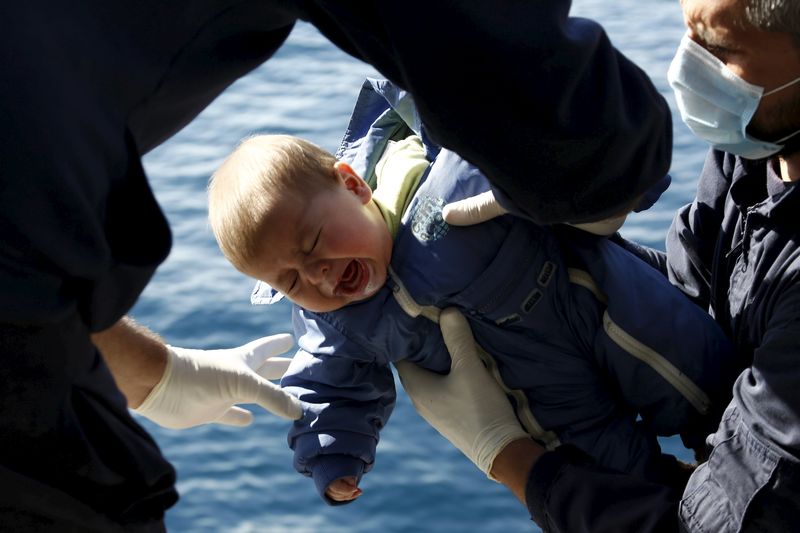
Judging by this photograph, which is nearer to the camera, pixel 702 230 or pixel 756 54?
pixel 756 54

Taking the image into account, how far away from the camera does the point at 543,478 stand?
1926mm

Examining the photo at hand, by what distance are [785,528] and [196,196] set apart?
3.70 m

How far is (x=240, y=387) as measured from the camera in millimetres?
2141

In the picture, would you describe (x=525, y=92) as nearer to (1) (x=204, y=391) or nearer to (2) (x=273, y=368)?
(1) (x=204, y=391)

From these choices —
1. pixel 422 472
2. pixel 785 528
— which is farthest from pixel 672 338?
pixel 422 472

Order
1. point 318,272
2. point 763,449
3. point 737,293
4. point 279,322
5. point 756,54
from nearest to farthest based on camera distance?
point 763,449 < point 756,54 < point 737,293 < point 318,272 < point 279,322

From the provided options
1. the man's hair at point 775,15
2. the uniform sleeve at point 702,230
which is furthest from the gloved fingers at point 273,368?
the man's hair at point 775,15

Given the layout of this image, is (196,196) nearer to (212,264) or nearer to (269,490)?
(212,264)

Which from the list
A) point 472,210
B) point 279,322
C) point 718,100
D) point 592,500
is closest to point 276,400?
point 472,210

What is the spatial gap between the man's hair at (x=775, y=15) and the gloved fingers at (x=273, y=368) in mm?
1131

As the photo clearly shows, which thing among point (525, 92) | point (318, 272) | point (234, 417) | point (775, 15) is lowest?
point (234, 417)

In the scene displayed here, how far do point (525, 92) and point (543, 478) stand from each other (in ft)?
2.92

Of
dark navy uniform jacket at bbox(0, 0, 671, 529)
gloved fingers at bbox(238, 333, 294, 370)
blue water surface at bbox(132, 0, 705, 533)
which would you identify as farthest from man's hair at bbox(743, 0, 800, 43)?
blue water surface at bbox(132, 0, 705, 533)

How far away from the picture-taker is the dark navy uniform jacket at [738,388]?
164cm
